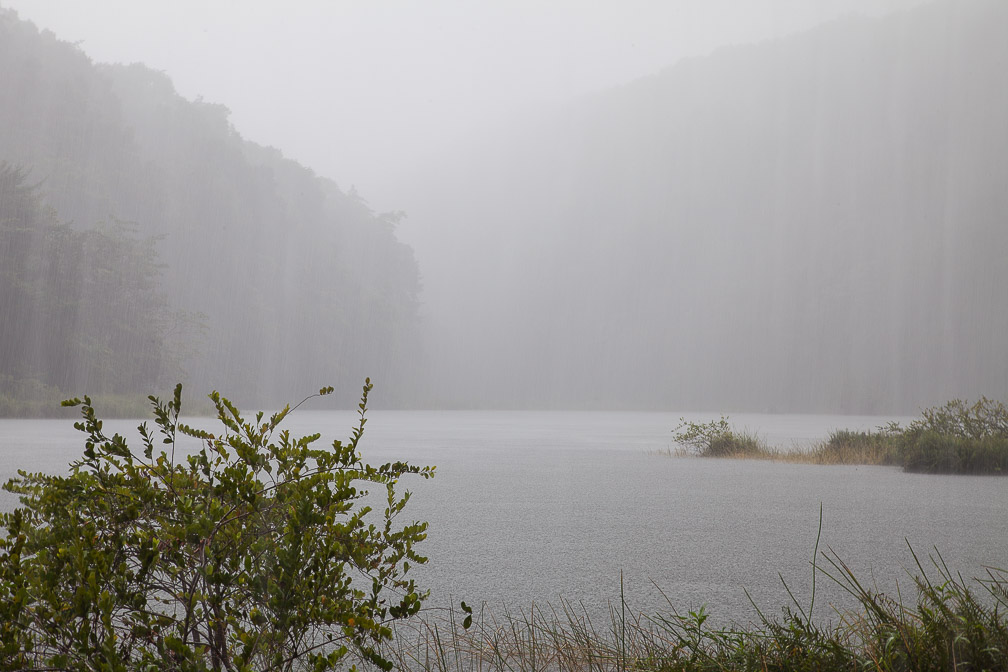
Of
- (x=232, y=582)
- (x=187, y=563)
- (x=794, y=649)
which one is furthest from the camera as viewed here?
(x=794, y=649)

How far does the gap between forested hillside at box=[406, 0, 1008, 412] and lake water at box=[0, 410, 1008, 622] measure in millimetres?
48558

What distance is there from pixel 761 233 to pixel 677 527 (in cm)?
8950

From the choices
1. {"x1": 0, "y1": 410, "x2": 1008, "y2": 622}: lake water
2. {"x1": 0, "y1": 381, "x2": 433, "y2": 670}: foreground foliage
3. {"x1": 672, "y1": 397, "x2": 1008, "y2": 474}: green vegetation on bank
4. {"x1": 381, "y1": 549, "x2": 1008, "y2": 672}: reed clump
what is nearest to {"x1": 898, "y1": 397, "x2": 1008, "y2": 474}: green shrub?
{"x1": 672, "y1": 397, "x2": 1008, "y2": 474}: green vegetation on bank

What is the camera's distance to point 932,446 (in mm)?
7367

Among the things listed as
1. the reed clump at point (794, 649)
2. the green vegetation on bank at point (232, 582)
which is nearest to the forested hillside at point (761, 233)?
the reed clump at point (794, 649)

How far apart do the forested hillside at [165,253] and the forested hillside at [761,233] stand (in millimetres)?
19760

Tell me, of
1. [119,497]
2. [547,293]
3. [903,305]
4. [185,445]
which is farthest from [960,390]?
[119,497]

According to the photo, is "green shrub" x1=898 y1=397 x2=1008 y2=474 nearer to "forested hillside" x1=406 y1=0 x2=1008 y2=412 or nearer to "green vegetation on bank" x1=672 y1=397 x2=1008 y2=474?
"green vegetation on bank" x1=672 y1=397 x2=1008 y2=474

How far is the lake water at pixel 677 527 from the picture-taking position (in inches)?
104

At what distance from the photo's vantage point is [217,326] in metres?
29.1

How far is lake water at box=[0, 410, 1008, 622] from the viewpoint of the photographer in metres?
2.65

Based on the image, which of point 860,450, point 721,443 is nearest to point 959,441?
point 860,450

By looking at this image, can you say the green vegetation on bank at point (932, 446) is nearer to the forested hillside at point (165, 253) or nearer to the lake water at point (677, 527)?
the lake water at point (677, 527)

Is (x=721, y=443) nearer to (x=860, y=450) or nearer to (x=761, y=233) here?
(x=860, y=450)
